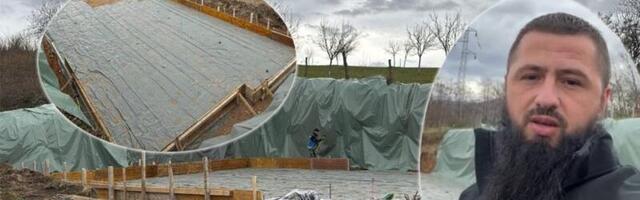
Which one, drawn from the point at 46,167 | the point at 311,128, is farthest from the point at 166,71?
the point at 311,128

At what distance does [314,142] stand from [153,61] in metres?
13.3

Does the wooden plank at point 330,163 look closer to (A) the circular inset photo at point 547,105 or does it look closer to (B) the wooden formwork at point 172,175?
(B) the wooden formwork at point 172,175

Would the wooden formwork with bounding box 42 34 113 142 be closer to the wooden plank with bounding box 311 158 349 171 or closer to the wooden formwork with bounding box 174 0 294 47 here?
the wooden formwork with bounding box 174 0 294 47

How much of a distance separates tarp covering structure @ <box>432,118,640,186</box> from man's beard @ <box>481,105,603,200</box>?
20 millimetres

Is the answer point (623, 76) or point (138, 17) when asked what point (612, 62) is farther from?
point (138, 17)

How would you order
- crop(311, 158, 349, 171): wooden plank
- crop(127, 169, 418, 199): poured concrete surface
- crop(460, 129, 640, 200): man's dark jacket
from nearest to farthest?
1. crop(460, 129, 640, 200): man's dark jacket
2. crop(127, 169, 418, 199): poured concrete surface
3. crop(311, 158, 349, 171): wooden plank

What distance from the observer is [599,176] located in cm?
72

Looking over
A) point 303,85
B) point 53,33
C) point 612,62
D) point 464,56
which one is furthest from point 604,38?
point 303,85

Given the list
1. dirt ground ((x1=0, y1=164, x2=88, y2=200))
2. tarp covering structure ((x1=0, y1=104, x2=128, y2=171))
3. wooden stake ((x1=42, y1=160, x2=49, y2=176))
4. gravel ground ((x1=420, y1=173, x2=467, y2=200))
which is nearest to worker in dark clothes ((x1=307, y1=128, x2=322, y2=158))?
tarp covering structure ((x1=0, y1=104, x2=128, y2=171))

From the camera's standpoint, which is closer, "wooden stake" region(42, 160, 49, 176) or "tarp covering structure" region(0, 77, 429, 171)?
"wooden stake" region(42, 160, 49, 176)

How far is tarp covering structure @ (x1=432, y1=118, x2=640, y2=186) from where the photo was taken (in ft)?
2.35

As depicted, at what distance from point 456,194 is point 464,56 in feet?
0.47

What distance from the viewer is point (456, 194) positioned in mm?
801

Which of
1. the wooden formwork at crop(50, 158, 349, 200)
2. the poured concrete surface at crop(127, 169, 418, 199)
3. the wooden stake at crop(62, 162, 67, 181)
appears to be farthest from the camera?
the wooden stake at crop(62, 162, 67, 181)
